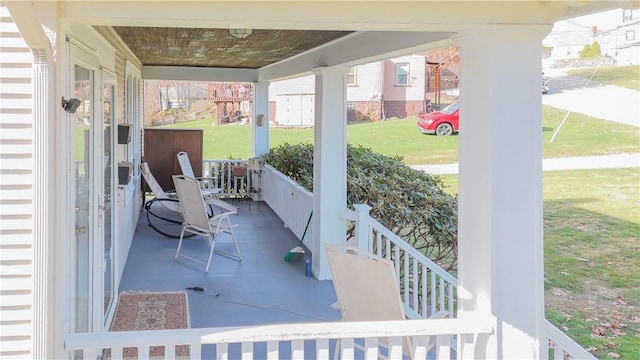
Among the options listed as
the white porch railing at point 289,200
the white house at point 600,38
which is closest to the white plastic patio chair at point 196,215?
the white porch railing at point 289,200

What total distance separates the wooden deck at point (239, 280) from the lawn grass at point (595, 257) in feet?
8.92

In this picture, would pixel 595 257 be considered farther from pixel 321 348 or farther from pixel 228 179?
pixel 321 348

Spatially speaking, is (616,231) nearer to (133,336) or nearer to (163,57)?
(163,57)

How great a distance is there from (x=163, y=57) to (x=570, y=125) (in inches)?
467

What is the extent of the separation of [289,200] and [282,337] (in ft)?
22.2

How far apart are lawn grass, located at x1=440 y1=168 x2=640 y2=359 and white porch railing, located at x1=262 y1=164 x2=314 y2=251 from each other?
1987mm

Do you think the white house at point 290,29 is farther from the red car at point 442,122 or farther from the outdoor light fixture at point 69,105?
the red car at point 442,122

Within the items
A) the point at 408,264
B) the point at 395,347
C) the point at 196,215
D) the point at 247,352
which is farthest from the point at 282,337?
the point at 196,215

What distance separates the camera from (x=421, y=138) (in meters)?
19.4

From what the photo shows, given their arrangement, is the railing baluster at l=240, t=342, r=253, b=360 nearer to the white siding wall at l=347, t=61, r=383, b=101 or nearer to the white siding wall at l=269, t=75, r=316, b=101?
the white siding wall at l=347, t=61, r=383, b=101

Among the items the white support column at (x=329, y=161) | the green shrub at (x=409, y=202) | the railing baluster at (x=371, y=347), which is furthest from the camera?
the green shrub at (x=409, y=202)

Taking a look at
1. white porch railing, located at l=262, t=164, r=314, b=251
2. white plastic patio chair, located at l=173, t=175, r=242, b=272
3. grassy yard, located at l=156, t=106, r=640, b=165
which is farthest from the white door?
grassy yard, located at l=156, t=106, r=640, b=165

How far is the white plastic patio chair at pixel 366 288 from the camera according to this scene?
362 cm

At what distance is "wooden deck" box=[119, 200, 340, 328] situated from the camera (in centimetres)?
542
